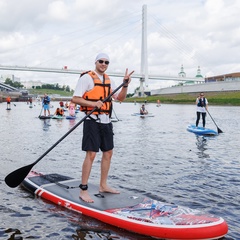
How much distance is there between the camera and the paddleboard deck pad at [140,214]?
490 cm

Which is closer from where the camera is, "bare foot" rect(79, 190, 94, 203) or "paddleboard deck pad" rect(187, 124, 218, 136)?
"bare foot" rect(79, 190, 94, 203)

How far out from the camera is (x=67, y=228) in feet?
17.9

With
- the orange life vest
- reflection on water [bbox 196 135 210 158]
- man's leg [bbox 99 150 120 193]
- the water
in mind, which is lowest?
the water

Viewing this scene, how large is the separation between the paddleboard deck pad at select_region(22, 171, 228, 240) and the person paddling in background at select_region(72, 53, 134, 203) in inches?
11.2

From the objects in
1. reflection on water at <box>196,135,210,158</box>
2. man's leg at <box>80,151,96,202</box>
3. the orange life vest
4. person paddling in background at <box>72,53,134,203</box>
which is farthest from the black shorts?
reflection on water at <box>196,135,210,158</box>

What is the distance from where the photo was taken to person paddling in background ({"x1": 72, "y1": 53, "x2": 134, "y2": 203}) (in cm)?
596

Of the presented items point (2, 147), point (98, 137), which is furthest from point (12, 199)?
Answer: point (2, 147)

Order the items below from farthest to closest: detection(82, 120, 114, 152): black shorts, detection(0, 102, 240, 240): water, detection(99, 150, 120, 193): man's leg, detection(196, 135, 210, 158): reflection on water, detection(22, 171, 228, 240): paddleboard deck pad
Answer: detection(196, 135, 210, 158): reflection on water → detection(99, 150, 120, 193): man's leg → detection(82, 120, 114, 152): black shorts → detection(0, 102, 240, 240): water → detection(22, 171, 228, 240): paddleboard deck pad

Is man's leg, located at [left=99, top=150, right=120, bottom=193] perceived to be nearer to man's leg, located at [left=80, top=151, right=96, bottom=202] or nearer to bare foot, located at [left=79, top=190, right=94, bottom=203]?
man's leg, located at [left=80, top=151, right=96, bottom=202]

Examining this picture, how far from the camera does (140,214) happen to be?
17.6ft

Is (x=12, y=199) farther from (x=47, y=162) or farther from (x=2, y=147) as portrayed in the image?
(x=2, y=147)

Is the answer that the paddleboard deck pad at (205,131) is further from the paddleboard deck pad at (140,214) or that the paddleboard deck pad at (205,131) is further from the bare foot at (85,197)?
the bare foot at (85,197)

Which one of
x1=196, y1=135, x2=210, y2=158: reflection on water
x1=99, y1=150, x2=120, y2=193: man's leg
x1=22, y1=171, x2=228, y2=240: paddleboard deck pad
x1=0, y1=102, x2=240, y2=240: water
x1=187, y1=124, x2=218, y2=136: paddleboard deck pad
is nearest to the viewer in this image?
x1=22, y1=171, x2=228, y2=240: paddleboard deck pad

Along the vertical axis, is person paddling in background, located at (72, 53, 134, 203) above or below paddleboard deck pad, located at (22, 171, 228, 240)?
above
